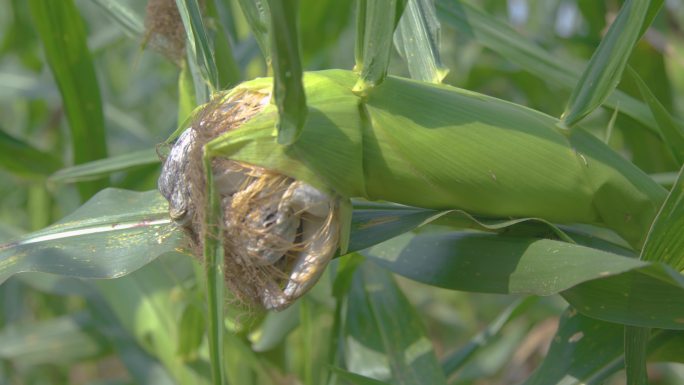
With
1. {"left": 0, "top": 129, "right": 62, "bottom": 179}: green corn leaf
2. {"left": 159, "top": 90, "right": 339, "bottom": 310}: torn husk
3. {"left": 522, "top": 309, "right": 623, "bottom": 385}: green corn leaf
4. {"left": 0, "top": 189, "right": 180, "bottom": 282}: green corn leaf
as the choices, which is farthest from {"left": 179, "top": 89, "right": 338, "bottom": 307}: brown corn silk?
{"left": 0, "top": 129, "right": 62, "bottom": 179}: green corn leaf

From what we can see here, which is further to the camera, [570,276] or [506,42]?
[506,42]

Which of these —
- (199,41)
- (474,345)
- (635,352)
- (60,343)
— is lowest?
(60,343)

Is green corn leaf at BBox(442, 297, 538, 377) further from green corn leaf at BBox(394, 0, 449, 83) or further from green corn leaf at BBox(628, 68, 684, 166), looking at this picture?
green corn leaf at BBox(394, 0, 449, 83)

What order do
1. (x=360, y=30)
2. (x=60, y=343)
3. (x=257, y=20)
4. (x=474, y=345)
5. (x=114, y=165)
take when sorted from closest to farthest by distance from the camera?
(x=360, y=30) → (x=257, y=20) → (x=114, y=165) → (x=474, y=345) → (x=60, y=343)

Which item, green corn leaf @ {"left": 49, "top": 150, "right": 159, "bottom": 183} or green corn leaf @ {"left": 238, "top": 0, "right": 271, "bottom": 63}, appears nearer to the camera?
green corn leaf @ {"left": 238, "top": 0, "right": 271, "bottom": 63}

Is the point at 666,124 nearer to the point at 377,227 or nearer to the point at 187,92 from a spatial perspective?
the point at 377,227

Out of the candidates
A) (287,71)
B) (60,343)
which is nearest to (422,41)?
(287,71)
